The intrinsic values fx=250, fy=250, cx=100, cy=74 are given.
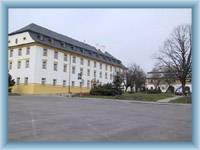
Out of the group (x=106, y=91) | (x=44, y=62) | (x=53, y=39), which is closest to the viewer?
(x=106, y=91)

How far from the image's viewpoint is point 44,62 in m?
42.6

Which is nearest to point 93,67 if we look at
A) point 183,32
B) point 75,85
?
point 75,85

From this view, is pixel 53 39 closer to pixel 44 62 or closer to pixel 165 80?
pixel 44 62

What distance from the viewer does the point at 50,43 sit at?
44.9 m

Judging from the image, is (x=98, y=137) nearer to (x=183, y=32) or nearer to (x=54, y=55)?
(x=183, y=32)

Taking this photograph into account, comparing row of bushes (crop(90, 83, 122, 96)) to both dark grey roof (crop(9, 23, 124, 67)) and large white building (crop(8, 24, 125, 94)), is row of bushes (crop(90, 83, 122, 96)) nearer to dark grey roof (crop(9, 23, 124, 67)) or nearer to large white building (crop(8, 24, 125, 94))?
large white building (crop(8, 24, 125, 94))

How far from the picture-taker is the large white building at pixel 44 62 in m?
40.7

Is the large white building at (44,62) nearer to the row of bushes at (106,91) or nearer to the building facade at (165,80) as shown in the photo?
the row of bushes at (106,91)

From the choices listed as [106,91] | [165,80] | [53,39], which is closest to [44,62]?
[53,39]

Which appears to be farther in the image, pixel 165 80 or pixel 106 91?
pixel 165 80

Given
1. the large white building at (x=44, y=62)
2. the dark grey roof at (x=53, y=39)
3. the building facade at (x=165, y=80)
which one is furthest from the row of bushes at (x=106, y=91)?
the dark grey roof at (x=53, y=39)

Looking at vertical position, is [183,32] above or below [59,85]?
above
